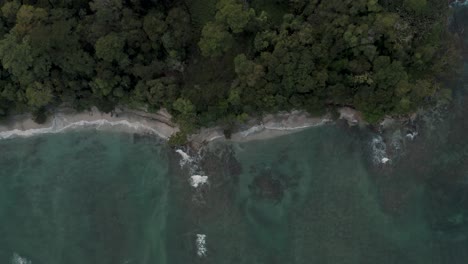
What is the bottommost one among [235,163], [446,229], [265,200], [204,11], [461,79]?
[446,229]

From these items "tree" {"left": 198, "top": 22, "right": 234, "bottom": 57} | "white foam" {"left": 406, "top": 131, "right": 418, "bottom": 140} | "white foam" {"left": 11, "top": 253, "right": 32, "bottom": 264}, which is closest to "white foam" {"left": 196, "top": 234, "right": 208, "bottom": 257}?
→ "white foam" {"left": 11, "top": 253, "right": 32, "bottom": 264}

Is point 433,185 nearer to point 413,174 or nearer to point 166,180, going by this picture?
point 413,174

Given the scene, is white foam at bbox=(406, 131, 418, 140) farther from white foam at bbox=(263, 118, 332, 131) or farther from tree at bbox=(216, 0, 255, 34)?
tree at bbox=(216, 0, 255, 34)

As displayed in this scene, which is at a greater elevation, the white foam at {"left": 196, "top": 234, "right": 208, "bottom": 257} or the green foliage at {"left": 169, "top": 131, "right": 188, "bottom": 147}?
the green foliage at {"left": 169, "top": 131, "right": 188, "bottom": 147}

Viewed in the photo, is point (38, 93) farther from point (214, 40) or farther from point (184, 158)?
point (214, 40)

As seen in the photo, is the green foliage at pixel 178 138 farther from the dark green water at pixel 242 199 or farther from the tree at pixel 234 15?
the tree at pixel 234 15

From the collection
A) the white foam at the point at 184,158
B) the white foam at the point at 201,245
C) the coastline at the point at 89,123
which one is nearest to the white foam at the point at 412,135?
the white foam at the point at 184,158

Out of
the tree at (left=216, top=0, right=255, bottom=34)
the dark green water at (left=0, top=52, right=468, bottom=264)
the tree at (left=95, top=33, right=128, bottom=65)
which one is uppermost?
the tree at (left=216, top=0, right=255, bottom=34)

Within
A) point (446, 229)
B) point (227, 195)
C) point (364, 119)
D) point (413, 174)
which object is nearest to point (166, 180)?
point (227, 195)
